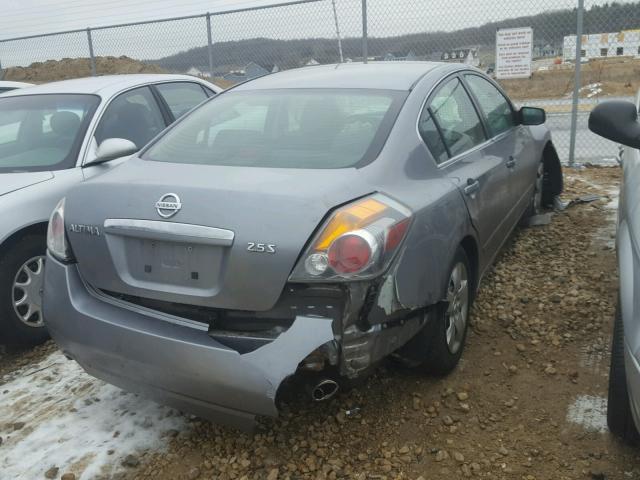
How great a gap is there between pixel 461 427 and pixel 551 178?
3.73m

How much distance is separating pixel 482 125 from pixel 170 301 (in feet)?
7.82

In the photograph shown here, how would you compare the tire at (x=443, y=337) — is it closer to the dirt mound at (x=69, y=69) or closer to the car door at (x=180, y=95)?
Answer: the car door at (x=180, y=95)

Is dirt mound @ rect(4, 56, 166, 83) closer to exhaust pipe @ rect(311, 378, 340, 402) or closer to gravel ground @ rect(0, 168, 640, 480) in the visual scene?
gravel ground @ rect(0, 168, 640, 480)

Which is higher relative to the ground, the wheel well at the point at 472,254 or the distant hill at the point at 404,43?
the distant hill at the point at 404,43

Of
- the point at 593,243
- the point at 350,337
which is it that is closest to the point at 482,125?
the point at 593,243

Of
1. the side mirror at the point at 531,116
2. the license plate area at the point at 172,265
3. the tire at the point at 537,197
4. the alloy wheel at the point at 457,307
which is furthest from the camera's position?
the tire at the point at 537,197

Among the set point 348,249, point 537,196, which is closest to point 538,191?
point 537,196

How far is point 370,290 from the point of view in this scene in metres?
2.23

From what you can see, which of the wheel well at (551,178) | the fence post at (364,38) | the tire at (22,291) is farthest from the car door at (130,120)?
the fence post at (364,38)

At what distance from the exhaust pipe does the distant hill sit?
22.7ft

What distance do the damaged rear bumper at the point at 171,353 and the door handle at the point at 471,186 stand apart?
4.13 ft

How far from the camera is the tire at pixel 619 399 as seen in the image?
241 centimetres

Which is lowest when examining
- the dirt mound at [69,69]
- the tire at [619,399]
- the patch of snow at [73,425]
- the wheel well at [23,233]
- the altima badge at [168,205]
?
the patch of snow at [73,425]

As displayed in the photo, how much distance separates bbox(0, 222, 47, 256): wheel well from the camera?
3.51 meters
